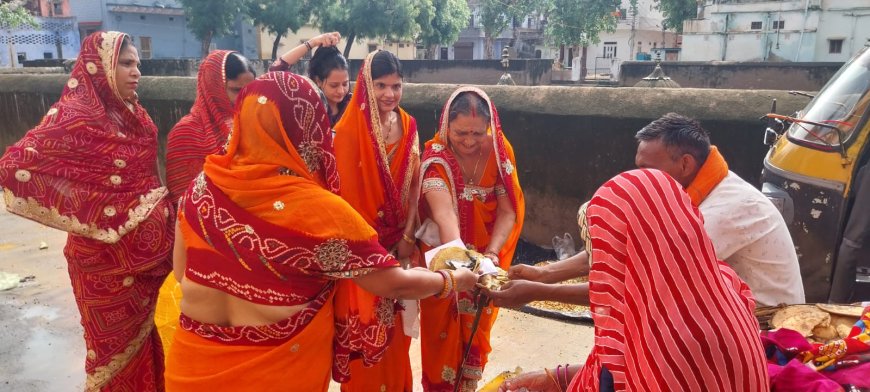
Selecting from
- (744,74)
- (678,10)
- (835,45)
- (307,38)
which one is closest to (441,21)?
(307,38)

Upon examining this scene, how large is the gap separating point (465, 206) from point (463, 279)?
0.82 meters

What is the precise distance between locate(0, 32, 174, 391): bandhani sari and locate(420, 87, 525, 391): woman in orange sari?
135cm

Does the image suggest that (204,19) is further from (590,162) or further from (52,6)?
(590,162)

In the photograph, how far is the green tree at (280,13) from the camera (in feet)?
88.7

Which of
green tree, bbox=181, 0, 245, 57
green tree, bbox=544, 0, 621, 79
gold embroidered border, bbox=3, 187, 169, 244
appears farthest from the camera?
green tree, bbox=544, 0, 621, 79

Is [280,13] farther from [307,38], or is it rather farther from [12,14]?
[12,14]

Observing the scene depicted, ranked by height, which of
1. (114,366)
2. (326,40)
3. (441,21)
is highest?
(441,21)

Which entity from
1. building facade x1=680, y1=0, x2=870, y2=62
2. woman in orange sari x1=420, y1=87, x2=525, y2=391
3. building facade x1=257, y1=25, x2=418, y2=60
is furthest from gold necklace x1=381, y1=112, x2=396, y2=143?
building facade x1=257, y1=25, x2=418, y2=60

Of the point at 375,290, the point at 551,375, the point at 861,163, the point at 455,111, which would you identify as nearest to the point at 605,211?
the point at 375,290

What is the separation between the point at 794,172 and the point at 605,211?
112 inches

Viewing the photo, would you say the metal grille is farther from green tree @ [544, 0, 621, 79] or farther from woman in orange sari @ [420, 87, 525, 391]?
woman in orange sari @ [420, 87, 525, 391]

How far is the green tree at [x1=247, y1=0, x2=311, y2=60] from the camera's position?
2705 cm

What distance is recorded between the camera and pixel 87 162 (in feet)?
9.66

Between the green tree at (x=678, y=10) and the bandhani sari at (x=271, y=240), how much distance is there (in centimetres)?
2971
